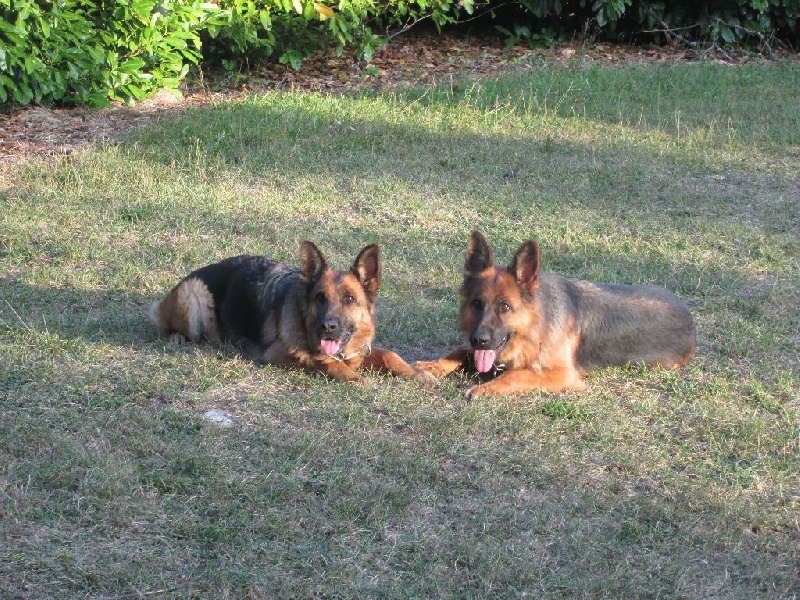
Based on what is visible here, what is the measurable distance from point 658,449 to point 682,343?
1444 millimetres

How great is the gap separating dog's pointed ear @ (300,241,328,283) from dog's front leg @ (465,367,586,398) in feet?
4.14

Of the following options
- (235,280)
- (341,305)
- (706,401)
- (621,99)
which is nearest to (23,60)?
(235,280)

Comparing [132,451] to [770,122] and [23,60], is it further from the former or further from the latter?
[770,122]

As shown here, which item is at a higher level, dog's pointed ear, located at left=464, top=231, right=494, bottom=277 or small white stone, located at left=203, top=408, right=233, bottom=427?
dog's pointed ear, located at left=464, top=231, right=494, bottom=277

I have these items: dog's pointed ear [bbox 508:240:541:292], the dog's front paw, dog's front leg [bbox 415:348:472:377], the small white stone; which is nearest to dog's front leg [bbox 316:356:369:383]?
dog's front leg [bbox 415:348:472:377]

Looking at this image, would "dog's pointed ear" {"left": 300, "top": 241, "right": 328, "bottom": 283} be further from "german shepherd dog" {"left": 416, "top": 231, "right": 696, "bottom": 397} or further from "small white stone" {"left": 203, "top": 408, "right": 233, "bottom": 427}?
"small white stone" {"left": 203, "top": 408, "right": 233, "bottom": 427}

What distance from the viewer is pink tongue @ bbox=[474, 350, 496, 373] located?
6504mm

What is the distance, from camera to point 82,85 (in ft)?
39.4

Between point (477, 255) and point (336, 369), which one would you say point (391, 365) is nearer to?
point (336, 369)

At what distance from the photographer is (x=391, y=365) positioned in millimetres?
6605

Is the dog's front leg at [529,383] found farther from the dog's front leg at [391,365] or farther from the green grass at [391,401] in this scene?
the dog's front leg at [391,365]

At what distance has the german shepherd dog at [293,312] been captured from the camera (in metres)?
6.51

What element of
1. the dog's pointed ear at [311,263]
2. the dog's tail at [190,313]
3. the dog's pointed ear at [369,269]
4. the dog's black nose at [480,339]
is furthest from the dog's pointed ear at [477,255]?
the dog's tail at [190,313]

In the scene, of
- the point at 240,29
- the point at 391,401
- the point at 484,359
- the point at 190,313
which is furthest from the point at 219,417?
the point at 240,29
